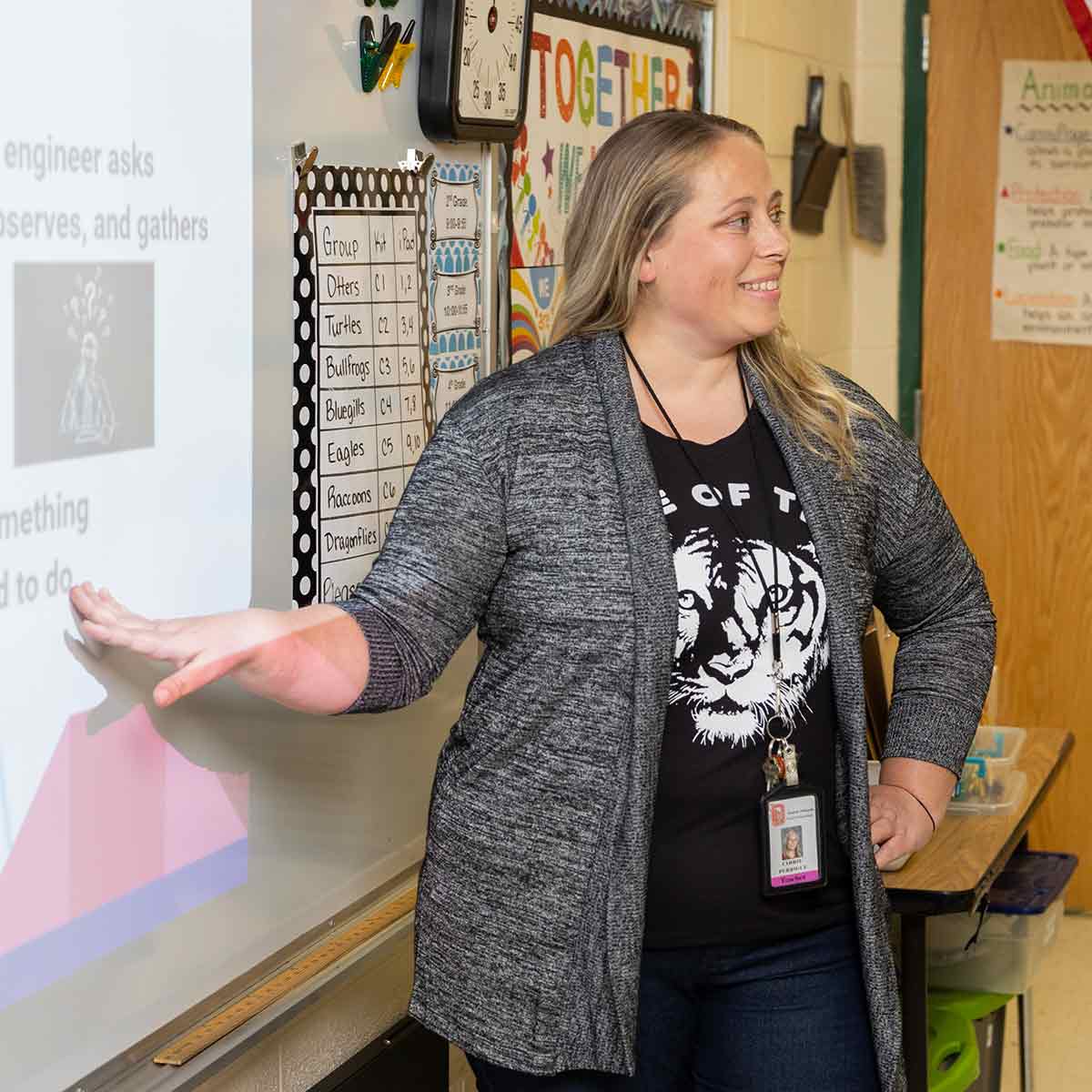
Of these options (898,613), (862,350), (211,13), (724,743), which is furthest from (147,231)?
(862,350)

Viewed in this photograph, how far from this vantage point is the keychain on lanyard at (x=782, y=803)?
59.4 inches

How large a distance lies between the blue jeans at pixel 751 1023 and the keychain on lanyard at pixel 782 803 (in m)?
0.08

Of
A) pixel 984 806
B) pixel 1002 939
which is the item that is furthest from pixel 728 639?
pixel 1002 939

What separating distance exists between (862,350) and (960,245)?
0.32 m

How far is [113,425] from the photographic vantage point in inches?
53.4

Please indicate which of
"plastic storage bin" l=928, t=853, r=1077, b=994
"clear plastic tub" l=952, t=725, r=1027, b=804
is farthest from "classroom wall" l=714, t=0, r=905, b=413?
"plastic storage bin" l=928, t=853, r=1077, b=994

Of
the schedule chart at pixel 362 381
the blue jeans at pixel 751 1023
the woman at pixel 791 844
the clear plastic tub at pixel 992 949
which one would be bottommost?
the clear plastic tub at pixel 992 949

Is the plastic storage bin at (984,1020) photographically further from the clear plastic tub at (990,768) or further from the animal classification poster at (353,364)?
the animal classification poster at (353,364)

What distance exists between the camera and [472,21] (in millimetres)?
1929

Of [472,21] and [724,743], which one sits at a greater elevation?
[472,21]

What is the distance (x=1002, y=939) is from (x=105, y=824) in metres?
1.54

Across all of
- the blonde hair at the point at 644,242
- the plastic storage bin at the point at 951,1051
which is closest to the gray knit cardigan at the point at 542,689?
the blonde hair at the point at 644,242

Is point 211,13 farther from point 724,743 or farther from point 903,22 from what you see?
point 903,22

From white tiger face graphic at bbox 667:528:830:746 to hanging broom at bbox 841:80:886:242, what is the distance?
2464mm
